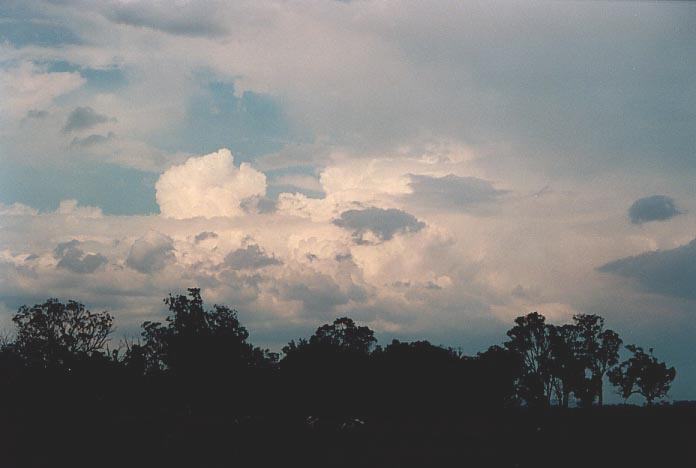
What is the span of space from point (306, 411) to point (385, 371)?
455 inches

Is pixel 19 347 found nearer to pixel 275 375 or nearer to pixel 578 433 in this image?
pixel 275 375

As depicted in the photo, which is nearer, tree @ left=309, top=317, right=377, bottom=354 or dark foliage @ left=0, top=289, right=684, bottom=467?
dark foliage @ left=0, top=289, right=684, bottom=467

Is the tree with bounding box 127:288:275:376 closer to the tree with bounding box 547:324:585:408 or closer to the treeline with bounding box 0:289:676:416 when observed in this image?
the treeline with bounding box 0:289:676:416

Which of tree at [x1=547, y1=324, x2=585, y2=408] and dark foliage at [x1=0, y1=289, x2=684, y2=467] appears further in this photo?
tree at [x1=547, y1=324, x2=585, y2=408]

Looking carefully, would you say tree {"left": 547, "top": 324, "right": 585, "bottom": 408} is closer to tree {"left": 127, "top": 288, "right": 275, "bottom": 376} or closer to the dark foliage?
the dark foliage

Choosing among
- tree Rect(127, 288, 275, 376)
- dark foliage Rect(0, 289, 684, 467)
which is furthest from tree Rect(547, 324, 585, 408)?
tree Rect(127, 288, 275, 376)

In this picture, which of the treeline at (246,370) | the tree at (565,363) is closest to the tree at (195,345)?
the treeline at (246,370)

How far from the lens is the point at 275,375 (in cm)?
8831

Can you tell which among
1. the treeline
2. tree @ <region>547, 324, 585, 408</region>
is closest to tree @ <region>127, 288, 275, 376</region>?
the treeline

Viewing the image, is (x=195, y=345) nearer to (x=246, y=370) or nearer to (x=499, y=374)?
(x=246, y=370)

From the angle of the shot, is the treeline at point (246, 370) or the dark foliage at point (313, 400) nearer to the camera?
the dark foliage at point (313, 400)

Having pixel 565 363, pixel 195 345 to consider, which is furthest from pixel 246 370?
pixel 565 363

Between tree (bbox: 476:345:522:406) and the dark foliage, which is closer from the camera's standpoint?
the dark foliage

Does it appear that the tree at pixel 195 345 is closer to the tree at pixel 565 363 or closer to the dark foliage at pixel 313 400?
the dark foliage at pixel 313 400
